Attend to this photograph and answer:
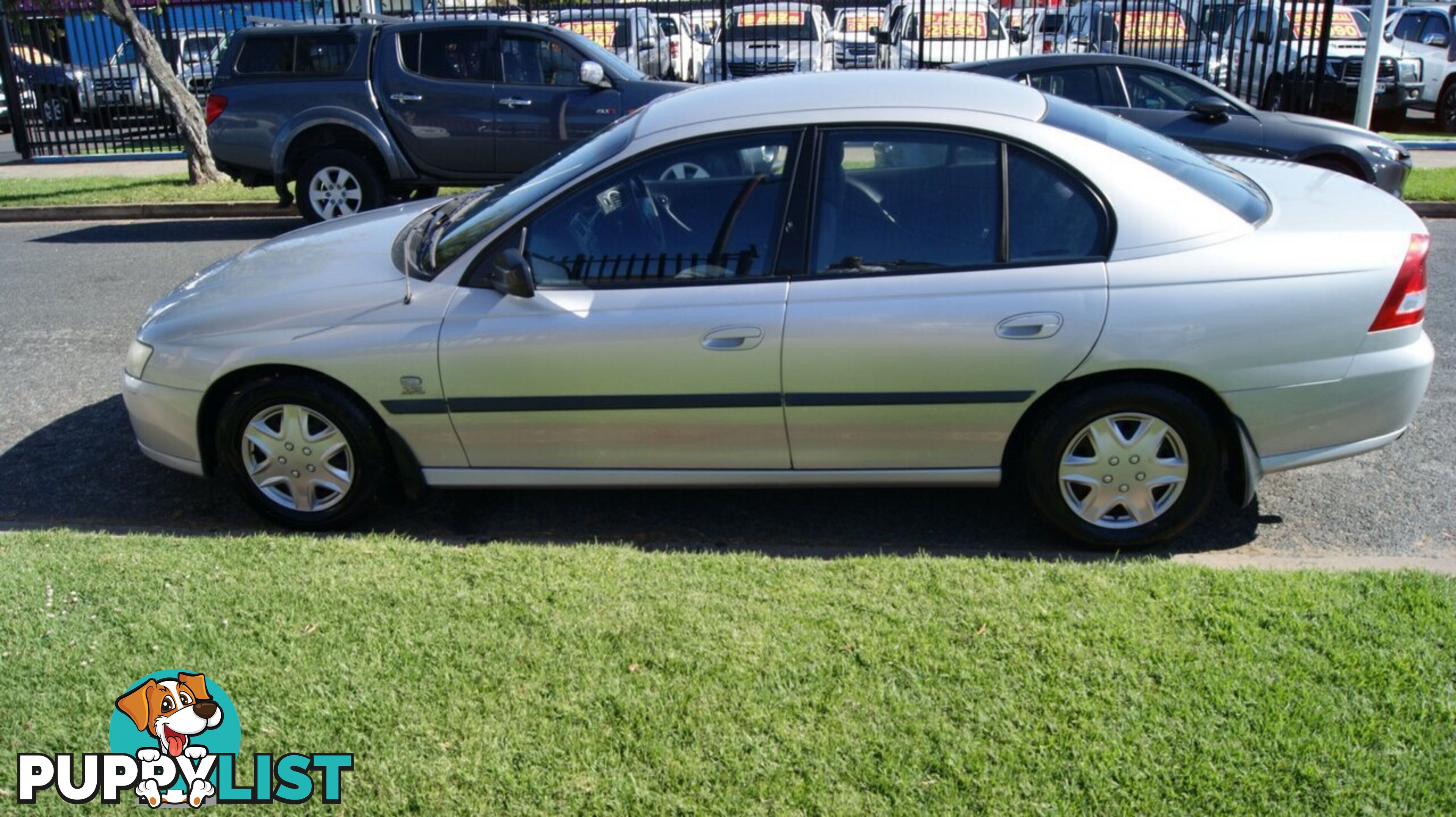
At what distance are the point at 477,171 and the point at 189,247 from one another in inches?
104

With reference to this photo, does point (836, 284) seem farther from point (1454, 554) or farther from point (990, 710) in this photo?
point (1454, 554)

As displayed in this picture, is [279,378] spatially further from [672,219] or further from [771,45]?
[771,45]

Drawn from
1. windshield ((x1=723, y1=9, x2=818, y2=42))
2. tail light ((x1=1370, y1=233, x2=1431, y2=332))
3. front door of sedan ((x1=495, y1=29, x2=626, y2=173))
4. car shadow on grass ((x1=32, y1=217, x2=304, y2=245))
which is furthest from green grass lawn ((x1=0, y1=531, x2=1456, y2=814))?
windshield ((x1=723, y1=9, x2=818, y2=42))

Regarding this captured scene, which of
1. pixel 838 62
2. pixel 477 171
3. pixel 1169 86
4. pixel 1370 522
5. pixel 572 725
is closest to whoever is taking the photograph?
pixel 572 725

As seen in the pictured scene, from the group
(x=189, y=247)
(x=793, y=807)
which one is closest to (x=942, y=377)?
(x=793, y=807)

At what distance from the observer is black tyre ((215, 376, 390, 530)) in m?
4.72

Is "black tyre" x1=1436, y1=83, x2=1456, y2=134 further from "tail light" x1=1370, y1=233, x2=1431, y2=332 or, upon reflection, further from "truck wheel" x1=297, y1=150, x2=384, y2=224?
"tail light" x1=1370, y1=233, x2=1431, y2=332

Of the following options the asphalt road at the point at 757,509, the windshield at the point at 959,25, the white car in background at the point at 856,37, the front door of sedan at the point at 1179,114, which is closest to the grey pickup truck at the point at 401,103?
the front door of sedan at the point at 1179,114

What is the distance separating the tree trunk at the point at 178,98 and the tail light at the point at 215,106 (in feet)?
7.52

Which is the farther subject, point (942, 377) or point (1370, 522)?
point (1370, 522)

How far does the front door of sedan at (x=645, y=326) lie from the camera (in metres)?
4.41

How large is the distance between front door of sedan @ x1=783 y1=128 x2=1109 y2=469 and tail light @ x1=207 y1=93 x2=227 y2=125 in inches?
347

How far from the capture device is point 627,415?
453 cm

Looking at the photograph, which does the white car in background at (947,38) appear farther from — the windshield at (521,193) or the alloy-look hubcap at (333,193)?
the windshield at (521,193)
